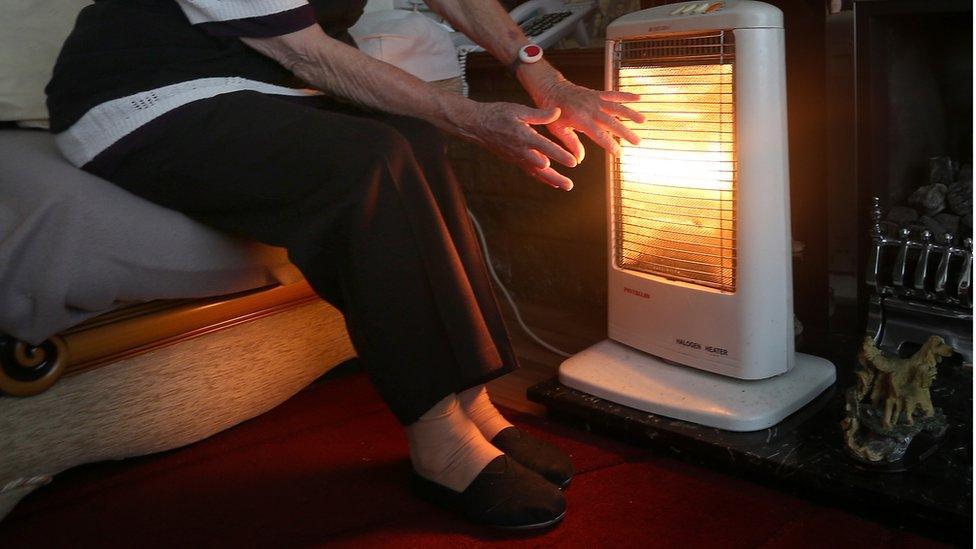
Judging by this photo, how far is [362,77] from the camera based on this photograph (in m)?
1.26

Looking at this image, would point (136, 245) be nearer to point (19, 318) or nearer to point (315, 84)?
point (19, 318)

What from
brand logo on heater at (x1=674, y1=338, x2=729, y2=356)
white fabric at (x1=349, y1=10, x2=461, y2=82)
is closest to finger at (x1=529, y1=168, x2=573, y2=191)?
brand logo on heater at (x1=674, y1=338, x2=729, y2=356)

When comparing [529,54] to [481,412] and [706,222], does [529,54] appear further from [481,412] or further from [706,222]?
[481,412]

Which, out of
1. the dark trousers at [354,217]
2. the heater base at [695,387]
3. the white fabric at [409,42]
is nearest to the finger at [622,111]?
the dark trousers at [354,217]

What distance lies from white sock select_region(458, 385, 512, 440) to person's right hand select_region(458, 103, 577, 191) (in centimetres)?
32

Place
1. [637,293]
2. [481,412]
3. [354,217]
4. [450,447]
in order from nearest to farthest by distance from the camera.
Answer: [354,217] < [450,447] < [481,412] < [637,293]

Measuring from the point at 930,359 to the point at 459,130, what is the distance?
628 millimetres

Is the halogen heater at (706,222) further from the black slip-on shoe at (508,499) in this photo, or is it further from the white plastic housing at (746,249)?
the black slip-on shoe at (508,499)

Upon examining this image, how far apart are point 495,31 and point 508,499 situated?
0.70 meters

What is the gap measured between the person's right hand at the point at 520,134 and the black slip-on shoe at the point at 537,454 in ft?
1.15

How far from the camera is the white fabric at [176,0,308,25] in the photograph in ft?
4.04

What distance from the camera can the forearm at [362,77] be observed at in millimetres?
1244

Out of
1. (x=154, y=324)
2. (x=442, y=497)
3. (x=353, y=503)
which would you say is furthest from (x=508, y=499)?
(x=154, y=324)

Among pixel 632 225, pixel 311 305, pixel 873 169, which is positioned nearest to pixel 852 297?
pixel 873 169
